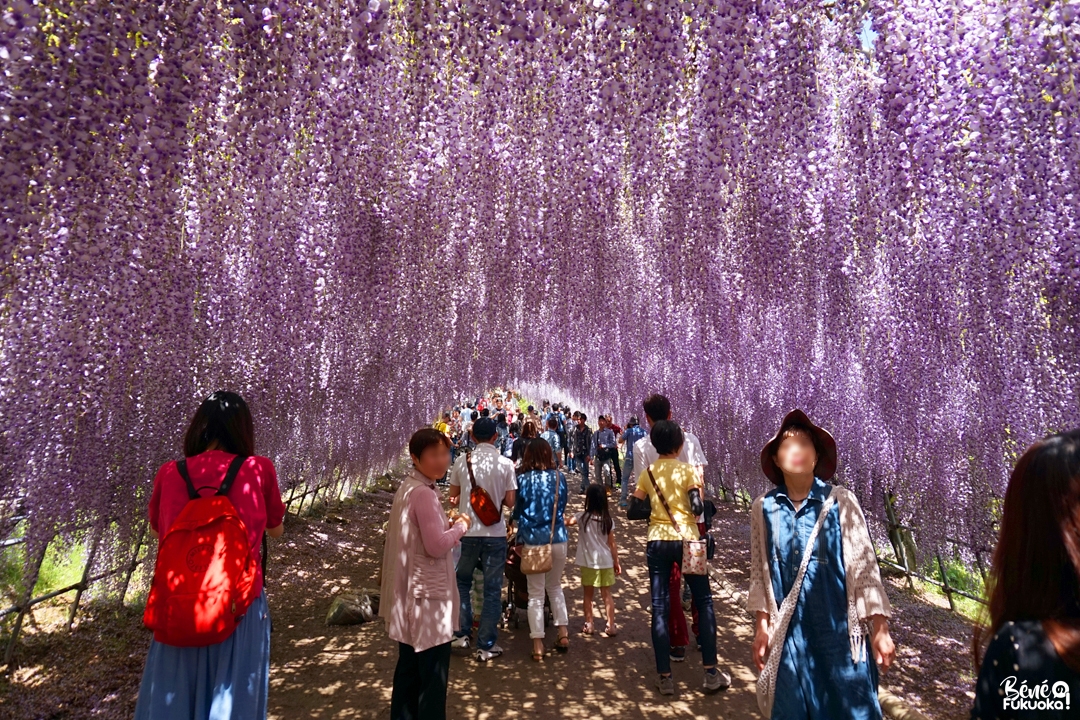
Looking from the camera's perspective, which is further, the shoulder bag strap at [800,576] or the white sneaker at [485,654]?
the white sneaker at [485,654]

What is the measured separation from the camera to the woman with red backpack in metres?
2.20

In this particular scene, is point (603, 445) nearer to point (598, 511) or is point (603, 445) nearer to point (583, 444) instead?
point (583, 444)

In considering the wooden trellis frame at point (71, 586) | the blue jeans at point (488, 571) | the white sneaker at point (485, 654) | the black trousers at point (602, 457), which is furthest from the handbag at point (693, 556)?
the black trousers at point (602, 457)

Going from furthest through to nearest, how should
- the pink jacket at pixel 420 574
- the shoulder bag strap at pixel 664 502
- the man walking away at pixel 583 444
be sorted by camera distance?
the man walking away at pixel 583 444 < the shoulder bag strap at pixel 664 502 < the pink jacket at pixel 420 574

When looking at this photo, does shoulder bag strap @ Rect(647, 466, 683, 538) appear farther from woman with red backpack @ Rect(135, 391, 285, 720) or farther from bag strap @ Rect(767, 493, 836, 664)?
woman with red backpack @ Rect(135, 391, 285, 720)

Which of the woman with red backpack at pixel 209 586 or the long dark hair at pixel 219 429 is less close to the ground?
the long dark hair at pixel 219 429

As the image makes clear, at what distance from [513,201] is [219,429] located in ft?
12.5

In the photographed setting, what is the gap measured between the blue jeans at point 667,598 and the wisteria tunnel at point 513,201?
2297mm

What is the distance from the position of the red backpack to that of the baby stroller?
282cm

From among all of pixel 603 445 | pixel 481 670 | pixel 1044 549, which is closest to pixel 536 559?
pixel 481 670

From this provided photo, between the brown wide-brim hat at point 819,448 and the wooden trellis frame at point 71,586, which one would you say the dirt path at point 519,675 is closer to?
the wooden trellis frame at point 71,586

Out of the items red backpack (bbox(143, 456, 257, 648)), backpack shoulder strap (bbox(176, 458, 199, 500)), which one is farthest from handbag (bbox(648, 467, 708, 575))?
backpack shoulder strap (bbox(176, 458, 199, 500))

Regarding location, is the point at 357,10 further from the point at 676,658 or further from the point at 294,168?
the point at 676,658

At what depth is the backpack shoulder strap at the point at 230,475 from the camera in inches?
93.0
